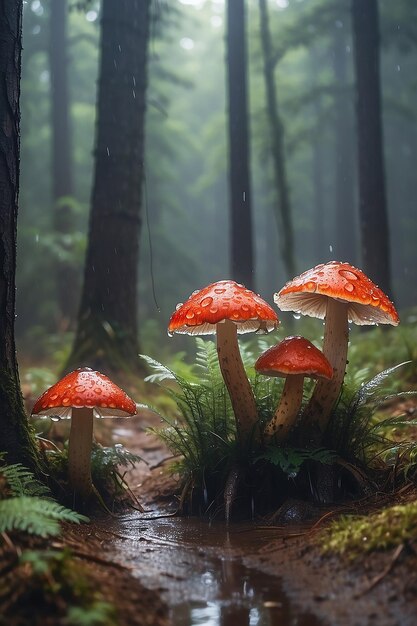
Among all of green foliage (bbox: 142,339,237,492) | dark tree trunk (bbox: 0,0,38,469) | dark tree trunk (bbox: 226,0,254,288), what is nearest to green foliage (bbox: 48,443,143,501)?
green foliage (bbox: 142,339,237,492)

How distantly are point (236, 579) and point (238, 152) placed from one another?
9.65m

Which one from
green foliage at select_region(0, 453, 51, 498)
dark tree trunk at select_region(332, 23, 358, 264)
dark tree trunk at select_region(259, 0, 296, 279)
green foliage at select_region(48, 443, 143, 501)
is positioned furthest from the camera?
dark tree trunk at select_region(332, 23, 358, 264)

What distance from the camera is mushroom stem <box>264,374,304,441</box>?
3529 millimetres

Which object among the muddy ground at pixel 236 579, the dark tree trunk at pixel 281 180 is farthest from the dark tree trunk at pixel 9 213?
the dark tree trunk at pixel 281 180

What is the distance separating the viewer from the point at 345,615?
208cm

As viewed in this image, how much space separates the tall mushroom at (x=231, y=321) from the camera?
10.7ft

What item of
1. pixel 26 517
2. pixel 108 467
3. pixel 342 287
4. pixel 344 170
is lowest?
pixel 108 467

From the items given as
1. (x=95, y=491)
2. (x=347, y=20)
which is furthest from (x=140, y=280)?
(x=95, y=491)

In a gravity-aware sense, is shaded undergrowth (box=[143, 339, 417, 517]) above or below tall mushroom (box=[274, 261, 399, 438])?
below

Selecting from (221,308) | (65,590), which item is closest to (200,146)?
(221,308)

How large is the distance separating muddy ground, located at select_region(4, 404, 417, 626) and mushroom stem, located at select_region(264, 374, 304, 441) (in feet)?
2.02

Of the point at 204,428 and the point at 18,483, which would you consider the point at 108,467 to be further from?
the point at 18,483

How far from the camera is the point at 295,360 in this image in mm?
3270

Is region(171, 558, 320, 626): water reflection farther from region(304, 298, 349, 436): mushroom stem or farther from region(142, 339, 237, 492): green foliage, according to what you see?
region(304, 298, 349, 436): mushroom stem
